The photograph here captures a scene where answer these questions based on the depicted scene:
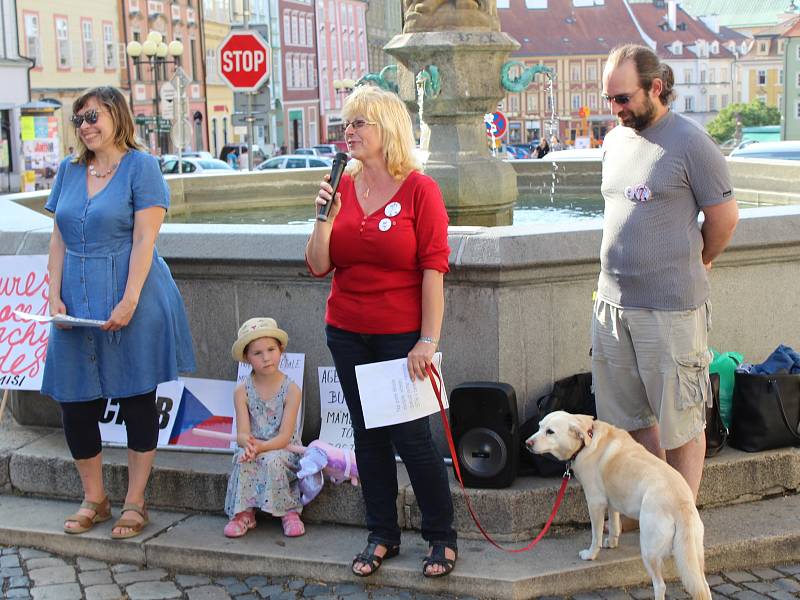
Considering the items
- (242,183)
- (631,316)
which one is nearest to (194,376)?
Result: (631,316)

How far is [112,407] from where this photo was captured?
6023 mm

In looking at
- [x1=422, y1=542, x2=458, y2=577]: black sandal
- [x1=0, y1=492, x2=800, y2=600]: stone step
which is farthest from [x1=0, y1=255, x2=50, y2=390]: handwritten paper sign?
[x1=422, y1=542, x2=458, y2=577]: black sandal

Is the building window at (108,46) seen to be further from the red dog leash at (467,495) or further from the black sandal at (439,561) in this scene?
the black sandal at (439,561)

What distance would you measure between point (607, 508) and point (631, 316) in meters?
0.86

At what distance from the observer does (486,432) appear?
196 inches

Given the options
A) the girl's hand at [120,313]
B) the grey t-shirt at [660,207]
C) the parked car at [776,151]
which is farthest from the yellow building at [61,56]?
the grey t-shirt at [660,207]

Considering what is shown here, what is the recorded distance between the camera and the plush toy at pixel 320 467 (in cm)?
507

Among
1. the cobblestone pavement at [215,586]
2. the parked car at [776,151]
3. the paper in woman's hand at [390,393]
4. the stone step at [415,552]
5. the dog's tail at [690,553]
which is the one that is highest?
the parked car at [776,151]

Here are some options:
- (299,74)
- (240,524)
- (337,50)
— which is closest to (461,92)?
(240,524)

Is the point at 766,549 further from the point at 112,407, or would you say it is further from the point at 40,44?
the point at 40,44

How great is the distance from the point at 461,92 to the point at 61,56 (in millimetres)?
42416

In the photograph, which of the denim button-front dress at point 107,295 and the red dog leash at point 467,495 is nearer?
the red dog leash at point 467,495

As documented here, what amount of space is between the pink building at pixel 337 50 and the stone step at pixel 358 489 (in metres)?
70.0

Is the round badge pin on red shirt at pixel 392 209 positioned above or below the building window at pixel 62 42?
below
